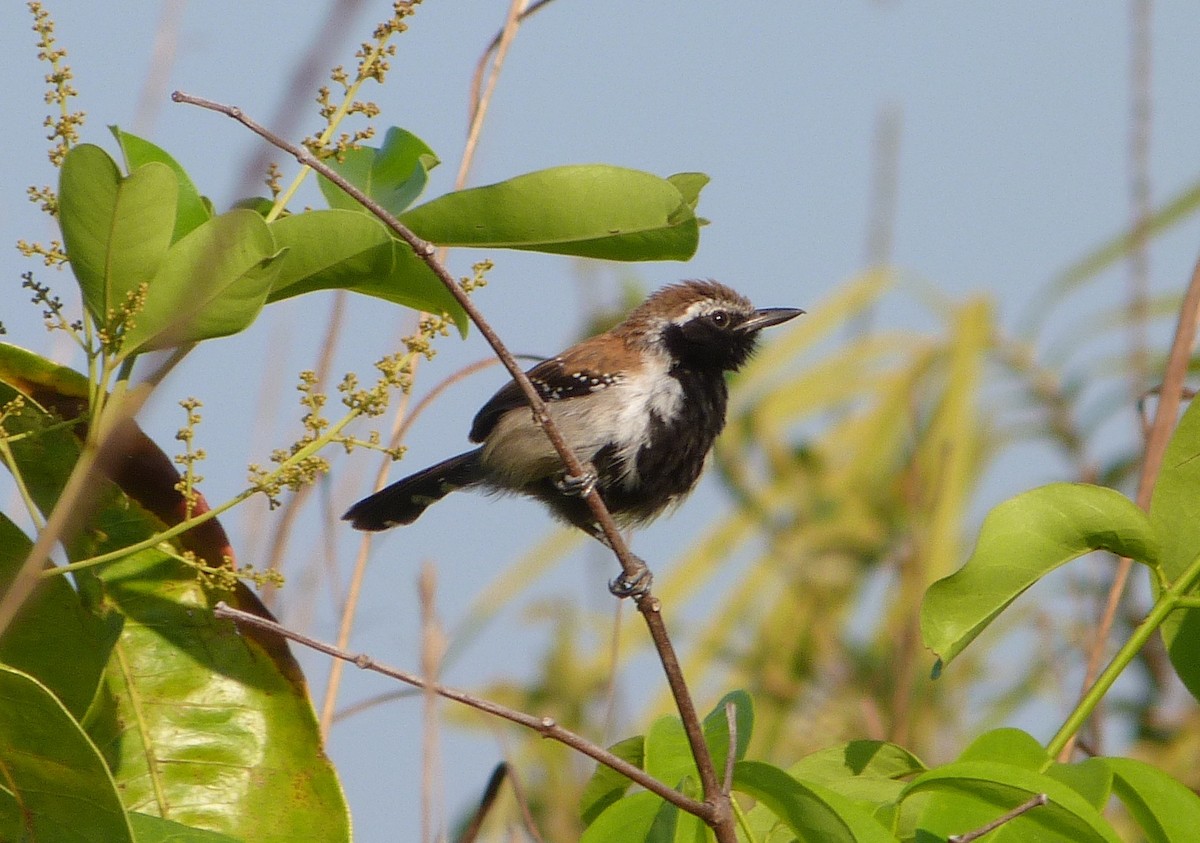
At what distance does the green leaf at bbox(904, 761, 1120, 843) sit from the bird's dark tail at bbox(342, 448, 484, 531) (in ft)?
9.13

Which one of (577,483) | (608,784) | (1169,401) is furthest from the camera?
(1169,401)

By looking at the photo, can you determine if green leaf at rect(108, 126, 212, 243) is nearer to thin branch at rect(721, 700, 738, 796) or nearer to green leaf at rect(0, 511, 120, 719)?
green leaf at rect(0, 511, 120, 719)

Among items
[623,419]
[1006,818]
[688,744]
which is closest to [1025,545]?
[1006,818]

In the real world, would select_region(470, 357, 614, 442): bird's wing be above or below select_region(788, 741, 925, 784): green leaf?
above

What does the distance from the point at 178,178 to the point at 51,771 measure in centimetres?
78

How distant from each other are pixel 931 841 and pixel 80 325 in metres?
1.22

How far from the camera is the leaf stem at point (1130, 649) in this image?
5.58 feet

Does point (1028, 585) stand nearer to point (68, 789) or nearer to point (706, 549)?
point (68, 789)

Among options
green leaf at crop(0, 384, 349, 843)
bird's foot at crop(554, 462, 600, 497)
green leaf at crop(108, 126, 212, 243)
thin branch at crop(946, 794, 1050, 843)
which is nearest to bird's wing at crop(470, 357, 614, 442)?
bird's foot at crop(554, 462, 600, 497)

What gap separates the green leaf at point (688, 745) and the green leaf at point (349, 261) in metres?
0.66

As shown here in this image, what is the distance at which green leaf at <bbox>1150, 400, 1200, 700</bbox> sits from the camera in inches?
71.7

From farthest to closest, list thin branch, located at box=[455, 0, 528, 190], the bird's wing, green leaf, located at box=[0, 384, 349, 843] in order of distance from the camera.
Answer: the bird's wing, thin branch, located at box=[455, 0, 528, 190], green leaf, located at box=[0, 384, 349, 843]

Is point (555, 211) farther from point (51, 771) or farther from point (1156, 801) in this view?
point (1156, 801)

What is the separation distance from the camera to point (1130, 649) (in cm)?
171
